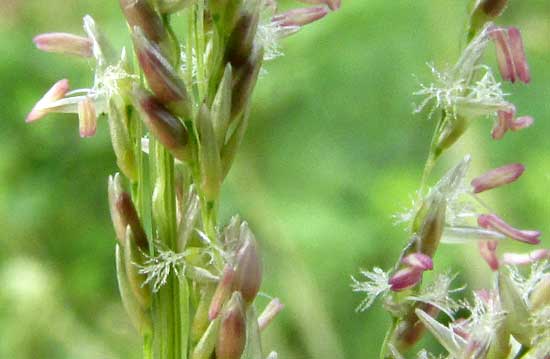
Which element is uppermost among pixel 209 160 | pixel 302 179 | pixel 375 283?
pixel 209 160

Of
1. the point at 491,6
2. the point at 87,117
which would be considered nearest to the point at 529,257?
the point at 491,6

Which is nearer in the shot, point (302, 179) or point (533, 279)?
point (533, 279)

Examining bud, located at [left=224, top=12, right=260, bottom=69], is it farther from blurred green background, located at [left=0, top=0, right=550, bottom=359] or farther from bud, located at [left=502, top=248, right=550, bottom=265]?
blurred green background, located at [left=0, top=0, right=550, bottom=359]

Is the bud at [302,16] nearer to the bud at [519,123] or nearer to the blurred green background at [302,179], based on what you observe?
the bud at [519,123]

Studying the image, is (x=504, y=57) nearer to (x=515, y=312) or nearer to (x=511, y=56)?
(x=511, y=56)

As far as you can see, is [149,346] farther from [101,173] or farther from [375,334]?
[101,173]

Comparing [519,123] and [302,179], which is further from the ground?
[519,123]
